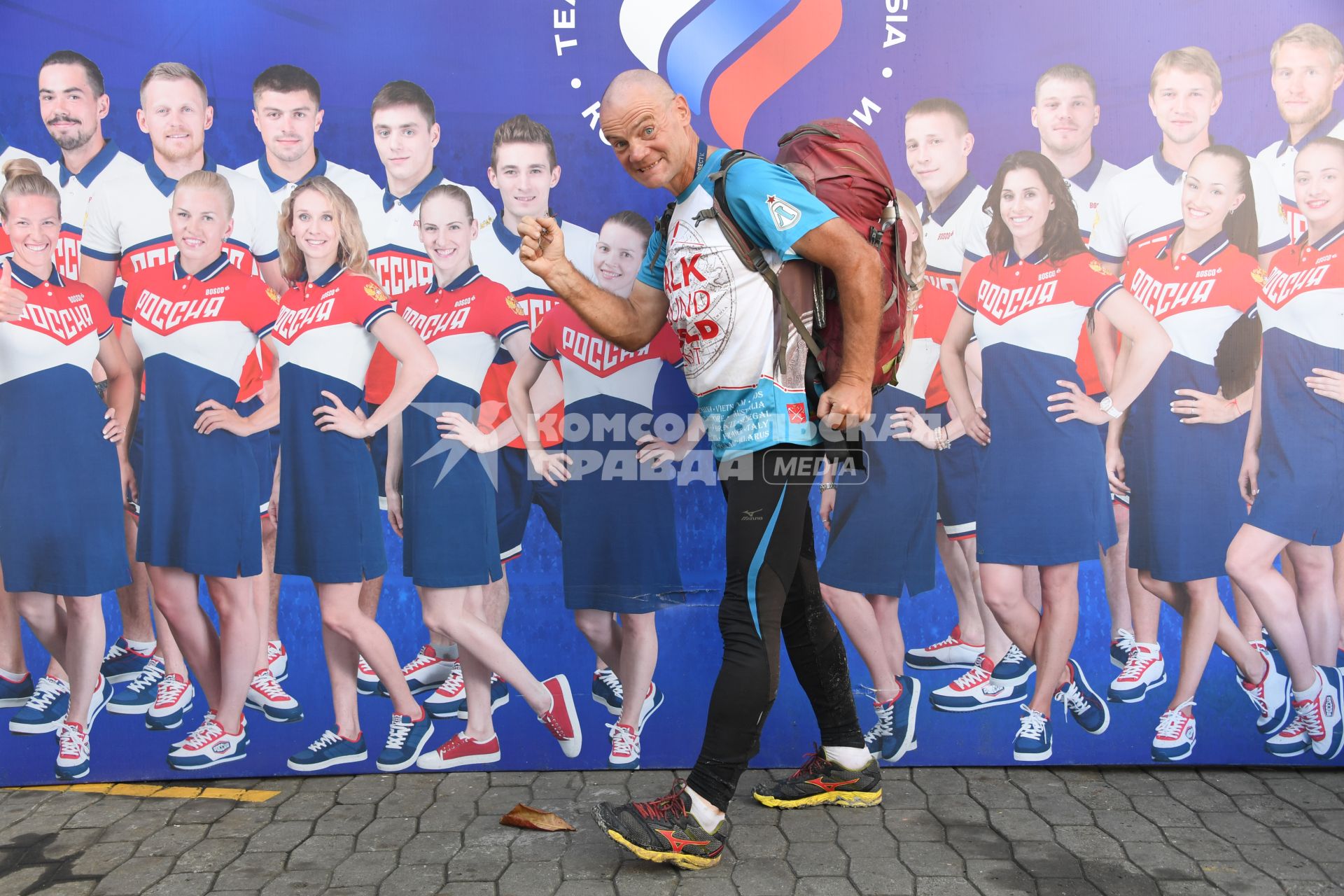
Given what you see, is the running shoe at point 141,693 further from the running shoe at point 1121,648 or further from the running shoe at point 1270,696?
the running shoe at point 1270,696

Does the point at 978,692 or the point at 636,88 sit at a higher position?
the point at 636,88

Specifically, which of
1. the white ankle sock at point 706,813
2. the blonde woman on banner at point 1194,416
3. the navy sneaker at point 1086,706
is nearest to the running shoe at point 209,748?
the white ankle sock at point 706,813

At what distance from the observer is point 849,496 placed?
12.4 feet

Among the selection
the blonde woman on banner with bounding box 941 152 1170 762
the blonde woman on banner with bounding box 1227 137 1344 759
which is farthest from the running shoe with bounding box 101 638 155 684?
the blonde woman on banner with bounding box 1227 137 1344 759

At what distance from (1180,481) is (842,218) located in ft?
5.65

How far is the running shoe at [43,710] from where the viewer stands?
376 cm

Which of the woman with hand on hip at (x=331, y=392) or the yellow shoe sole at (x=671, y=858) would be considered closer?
the yellow shoe sole at (x=671, y=858)

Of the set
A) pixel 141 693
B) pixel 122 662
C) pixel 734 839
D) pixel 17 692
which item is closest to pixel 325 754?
pixel 141 693

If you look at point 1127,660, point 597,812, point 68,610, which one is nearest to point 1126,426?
point 1127,660

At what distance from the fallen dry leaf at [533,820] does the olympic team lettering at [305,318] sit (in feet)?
6.05

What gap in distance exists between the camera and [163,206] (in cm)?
365

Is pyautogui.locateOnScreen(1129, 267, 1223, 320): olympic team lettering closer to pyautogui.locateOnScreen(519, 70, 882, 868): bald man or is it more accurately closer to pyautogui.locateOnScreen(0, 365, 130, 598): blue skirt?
pyautogui.locateOnScreen(519, 70, 882, 868): bald man

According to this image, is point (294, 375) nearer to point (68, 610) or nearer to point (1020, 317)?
point (68, 610)

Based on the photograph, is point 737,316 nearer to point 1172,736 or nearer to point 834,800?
point 834,800
